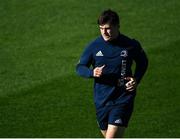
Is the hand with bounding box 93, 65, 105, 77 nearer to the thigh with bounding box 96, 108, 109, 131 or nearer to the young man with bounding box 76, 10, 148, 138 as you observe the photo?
the young man with bounding box 76, 10, 148, 138

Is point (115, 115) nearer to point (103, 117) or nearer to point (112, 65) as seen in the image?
point (103, 117)

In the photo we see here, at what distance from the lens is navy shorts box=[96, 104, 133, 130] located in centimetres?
1040

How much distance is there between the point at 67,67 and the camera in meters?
17.3

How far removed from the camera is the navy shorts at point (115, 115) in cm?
1040

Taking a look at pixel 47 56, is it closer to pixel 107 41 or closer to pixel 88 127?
pixel 88 127

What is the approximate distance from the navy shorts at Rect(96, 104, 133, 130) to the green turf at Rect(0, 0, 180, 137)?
281cm

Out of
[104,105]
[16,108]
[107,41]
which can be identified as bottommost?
[16,108]

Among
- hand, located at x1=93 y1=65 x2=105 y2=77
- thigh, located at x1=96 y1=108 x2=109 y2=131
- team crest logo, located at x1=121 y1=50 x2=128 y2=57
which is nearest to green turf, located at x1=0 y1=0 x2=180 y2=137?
thigh, located at x1=96 y1=108 x2=109 y2=131

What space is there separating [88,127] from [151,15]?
8.50 m

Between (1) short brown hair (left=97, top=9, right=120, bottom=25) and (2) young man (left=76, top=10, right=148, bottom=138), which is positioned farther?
(2) young man (left=76, top=10, right=148, bottom=138)

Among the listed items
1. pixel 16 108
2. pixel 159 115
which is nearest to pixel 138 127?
pixel 159 115

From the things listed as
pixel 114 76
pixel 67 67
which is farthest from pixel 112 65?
pixel 67 67

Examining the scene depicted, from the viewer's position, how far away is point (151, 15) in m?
21.6

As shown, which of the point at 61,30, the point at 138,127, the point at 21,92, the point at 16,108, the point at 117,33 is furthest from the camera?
the point at 61,30
